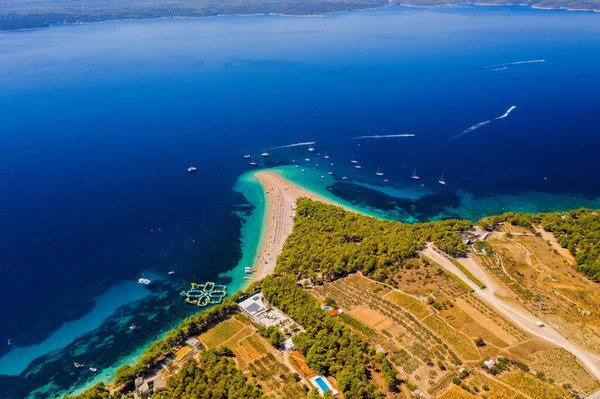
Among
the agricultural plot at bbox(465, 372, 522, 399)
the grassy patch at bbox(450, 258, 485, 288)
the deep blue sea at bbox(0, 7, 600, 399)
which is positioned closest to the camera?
the agricultural plot at bbox(465, 372, 522, 399)

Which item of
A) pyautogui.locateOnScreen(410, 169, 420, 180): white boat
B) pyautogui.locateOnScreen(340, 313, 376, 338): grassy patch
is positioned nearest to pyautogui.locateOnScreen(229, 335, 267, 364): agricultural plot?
pyautogui.locateOnScreen(340, 313, 376, 338): grassy patch

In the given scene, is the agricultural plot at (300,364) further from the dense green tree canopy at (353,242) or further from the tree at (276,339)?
the dense green tree canopy at (353,242)

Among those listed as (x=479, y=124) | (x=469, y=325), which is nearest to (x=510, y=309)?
(x=469, y=325)

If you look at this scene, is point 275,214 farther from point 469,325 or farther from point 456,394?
point 456,394

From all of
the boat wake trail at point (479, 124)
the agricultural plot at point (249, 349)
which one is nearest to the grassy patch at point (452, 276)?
the agricultural plot at point (249, 349)

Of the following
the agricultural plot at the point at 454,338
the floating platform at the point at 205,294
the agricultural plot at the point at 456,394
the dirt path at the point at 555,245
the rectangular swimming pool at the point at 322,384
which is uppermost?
the dirt path at the point at 555,245

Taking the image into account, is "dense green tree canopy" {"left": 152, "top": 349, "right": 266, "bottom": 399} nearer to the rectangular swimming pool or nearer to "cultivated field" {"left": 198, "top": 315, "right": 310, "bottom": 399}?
"cultivated field" {"left": 198, "top": 315, "right": 310, "bottom": 399}
